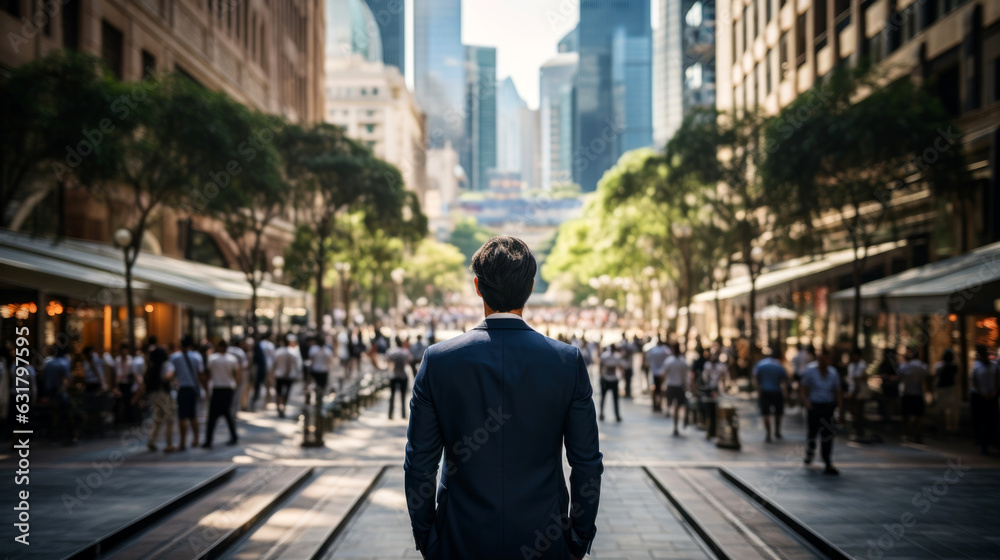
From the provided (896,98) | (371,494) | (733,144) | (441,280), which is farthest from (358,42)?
(371,494)

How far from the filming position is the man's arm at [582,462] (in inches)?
104

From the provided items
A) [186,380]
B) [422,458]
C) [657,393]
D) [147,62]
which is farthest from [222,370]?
[147,62]

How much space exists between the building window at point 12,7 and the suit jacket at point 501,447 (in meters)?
20.6

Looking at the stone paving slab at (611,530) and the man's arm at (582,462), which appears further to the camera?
the stone paving slab at (611,530)

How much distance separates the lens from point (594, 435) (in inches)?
106

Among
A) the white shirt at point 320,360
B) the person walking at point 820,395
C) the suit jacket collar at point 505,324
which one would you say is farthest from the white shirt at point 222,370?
the suit jacket collar at point 505,324

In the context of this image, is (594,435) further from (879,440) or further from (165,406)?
(879,440)

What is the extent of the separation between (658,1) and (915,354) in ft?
600

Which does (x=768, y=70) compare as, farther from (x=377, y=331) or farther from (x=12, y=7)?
(x=12, y=7)

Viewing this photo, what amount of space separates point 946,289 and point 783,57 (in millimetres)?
25738

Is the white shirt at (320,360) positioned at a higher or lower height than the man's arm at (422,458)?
lower

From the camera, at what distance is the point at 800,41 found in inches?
1339

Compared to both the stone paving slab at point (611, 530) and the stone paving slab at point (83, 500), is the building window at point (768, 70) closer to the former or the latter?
the stone paving slab at point (611, 530)

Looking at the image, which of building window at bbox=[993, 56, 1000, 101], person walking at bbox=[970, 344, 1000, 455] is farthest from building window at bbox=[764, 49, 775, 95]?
person walking at bbox=[970, 344, 1000, 455]
